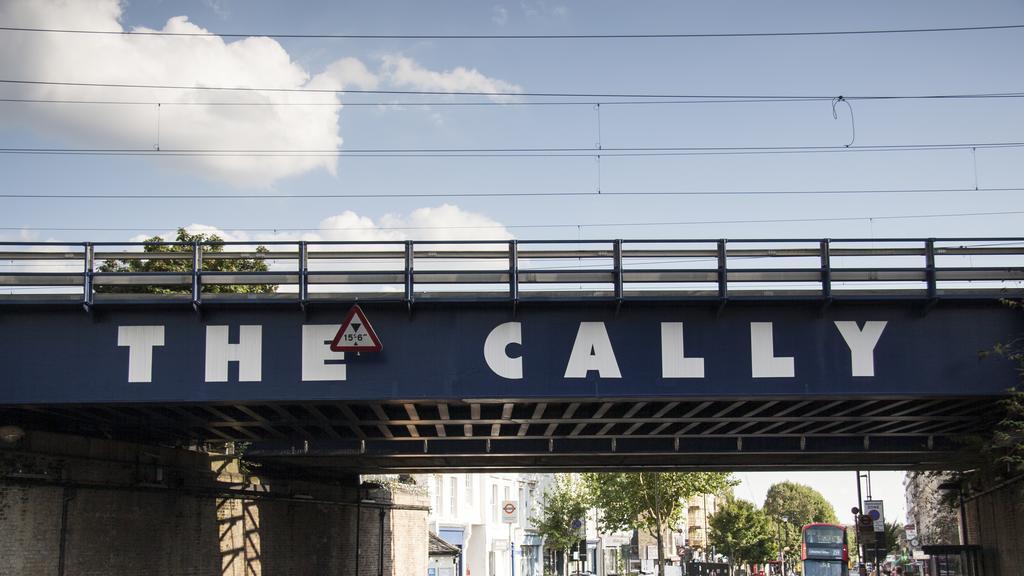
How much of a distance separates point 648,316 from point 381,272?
4955 millimetres

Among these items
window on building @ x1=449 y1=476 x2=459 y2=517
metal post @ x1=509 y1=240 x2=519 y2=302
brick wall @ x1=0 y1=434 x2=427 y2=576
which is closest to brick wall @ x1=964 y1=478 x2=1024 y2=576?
metal post @ x1=509 y1=240 x2=519 y2=302

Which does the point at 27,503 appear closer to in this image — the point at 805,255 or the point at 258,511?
the point at 258,511

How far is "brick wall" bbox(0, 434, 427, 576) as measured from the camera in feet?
63.0

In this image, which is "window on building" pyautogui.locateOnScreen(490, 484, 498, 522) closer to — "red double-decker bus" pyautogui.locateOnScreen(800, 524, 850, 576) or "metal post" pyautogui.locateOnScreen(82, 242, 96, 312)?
"red double-decker bus" pyautogui.locateOnScreen(800, 524, 850, 576)

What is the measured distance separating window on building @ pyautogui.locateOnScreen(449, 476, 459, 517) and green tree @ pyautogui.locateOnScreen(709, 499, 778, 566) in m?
45.9

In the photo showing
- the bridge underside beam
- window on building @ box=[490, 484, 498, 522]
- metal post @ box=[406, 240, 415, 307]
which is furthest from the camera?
window on building @ box=[490, 484, 498, 522]

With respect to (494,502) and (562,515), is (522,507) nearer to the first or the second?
(562,515)

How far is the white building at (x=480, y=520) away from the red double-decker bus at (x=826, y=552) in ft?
56.8

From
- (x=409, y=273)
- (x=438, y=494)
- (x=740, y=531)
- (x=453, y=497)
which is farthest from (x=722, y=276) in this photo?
(x=740, y=531)

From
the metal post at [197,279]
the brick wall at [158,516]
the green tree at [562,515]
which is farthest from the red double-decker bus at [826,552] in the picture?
the metal post at [197,279]

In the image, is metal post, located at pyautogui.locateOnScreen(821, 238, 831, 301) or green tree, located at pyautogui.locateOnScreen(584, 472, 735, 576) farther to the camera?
green tree, located at pyautogui.locateOnScreen(584, 472, 735, 576)

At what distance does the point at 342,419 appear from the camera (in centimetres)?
2283

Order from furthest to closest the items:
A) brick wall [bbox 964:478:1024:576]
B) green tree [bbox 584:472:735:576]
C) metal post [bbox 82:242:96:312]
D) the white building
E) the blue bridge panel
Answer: green tree [bbox 584:472:735:576], the white building, brick wall [bbox 964:478:1024:576], the blue bridge panel, metal post [bbox 82:242:96:312]

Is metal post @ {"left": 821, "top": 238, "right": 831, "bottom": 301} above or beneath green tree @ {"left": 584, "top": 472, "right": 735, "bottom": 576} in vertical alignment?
above
